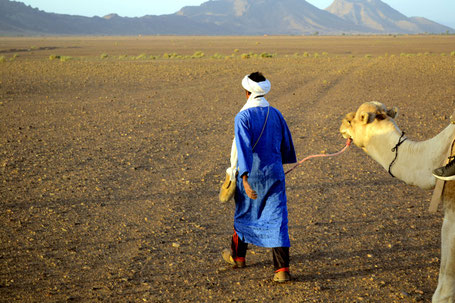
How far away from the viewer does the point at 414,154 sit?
13.4ft

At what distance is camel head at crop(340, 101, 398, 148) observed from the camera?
14.4ft

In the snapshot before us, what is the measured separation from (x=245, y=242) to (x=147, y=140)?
23.3 ft

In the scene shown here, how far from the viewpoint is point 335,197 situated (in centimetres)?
775

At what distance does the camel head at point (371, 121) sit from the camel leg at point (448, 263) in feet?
3.27

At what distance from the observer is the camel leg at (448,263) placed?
146 inches

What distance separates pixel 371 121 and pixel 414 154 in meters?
0.54

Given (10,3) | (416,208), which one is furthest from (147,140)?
(10,3)

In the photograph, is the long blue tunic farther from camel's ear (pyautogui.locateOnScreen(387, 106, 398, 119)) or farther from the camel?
camel's ear (pyautogui.locateOnScreen(387, 106, 398, 119))

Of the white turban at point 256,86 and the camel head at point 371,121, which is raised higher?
the white turban at point 256,86

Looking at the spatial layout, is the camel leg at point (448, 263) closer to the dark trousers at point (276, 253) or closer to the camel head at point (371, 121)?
the camel head at point (371, 121)

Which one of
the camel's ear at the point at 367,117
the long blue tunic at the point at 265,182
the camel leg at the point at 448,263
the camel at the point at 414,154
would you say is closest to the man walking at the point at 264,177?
the long blue tunic at the point at 265,182

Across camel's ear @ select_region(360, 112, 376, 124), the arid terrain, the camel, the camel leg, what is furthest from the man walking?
the camel leg

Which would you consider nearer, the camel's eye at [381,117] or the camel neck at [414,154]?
the camel neck at [414,154]

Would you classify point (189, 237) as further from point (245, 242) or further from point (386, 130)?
point (386, 130)
